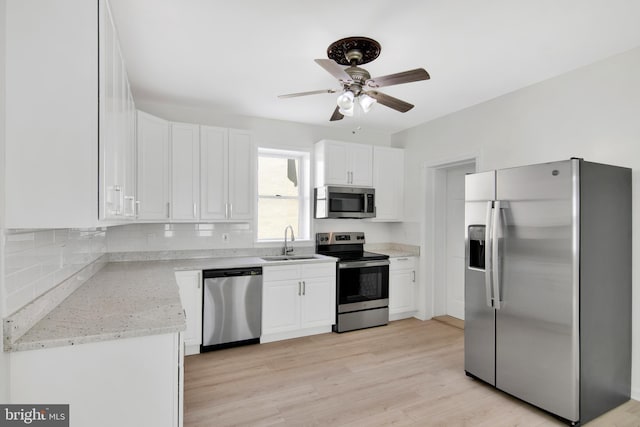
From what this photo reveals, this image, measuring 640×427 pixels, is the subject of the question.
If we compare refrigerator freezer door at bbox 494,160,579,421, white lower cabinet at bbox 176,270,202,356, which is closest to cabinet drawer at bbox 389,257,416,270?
refrigerator freezer door at bbox 494,160,579,421

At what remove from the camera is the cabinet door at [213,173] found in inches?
146

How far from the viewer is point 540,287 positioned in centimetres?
241

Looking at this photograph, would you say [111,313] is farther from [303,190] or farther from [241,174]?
[303,190]

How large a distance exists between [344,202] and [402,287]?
141 centimetres

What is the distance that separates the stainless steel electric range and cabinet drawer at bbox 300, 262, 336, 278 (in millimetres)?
97

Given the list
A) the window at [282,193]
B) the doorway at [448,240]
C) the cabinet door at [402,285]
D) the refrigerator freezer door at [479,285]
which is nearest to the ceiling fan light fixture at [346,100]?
the refrigerator freezer door at [479,285]

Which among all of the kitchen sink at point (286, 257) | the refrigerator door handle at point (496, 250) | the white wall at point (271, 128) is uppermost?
the white wall at point (271, 128)

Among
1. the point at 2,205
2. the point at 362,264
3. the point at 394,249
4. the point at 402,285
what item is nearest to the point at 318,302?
the point at 362,264

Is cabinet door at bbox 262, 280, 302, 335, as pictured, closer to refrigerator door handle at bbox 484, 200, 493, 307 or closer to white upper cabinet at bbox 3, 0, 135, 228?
refrigerator door handle at bbox 484, 200, 493, 307

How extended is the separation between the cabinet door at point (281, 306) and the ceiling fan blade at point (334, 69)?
2.33 metres

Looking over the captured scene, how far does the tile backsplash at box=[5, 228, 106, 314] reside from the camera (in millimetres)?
1383

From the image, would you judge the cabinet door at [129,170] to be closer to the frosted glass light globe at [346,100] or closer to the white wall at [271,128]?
the white wall at [271,128]

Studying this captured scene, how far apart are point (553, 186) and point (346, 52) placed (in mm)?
1733

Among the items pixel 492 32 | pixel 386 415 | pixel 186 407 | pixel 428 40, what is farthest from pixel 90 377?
pixel 492 32
